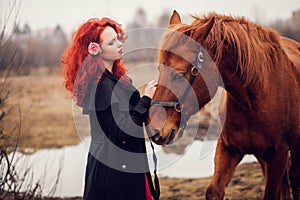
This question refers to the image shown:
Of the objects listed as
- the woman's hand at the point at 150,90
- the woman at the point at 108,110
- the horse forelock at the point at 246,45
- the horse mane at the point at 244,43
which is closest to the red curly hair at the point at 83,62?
the woman at the point at 108,110

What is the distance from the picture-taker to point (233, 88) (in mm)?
2600

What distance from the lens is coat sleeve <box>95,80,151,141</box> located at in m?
2.20

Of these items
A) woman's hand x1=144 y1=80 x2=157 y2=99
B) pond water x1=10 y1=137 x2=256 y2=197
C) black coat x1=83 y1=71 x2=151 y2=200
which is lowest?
pond water x1=10 y1=137 x2=256 y2=197

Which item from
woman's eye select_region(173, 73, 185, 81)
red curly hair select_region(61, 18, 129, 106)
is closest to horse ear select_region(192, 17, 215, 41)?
woman's eye select_region(173, 73, 185, 81)

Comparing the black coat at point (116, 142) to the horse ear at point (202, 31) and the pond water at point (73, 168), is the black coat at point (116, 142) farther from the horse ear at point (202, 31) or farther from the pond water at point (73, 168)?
the pond water at point (73, 168)

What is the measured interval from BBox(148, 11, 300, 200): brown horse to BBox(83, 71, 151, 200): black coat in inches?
4.7

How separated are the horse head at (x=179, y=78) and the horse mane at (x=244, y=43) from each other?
4 cm

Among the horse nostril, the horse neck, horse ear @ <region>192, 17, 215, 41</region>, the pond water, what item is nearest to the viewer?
the horse nostril

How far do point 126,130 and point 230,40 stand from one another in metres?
0.77

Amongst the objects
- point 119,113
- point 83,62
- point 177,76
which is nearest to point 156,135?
point 119,113

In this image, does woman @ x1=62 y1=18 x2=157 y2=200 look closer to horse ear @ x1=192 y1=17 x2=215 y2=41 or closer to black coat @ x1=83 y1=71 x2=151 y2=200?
black coat @ x1=83 y1=71 x2=151 y2=200

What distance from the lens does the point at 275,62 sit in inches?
107

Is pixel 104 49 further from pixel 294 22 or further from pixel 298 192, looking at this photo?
pixel 294 22

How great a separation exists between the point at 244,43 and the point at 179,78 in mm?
492
